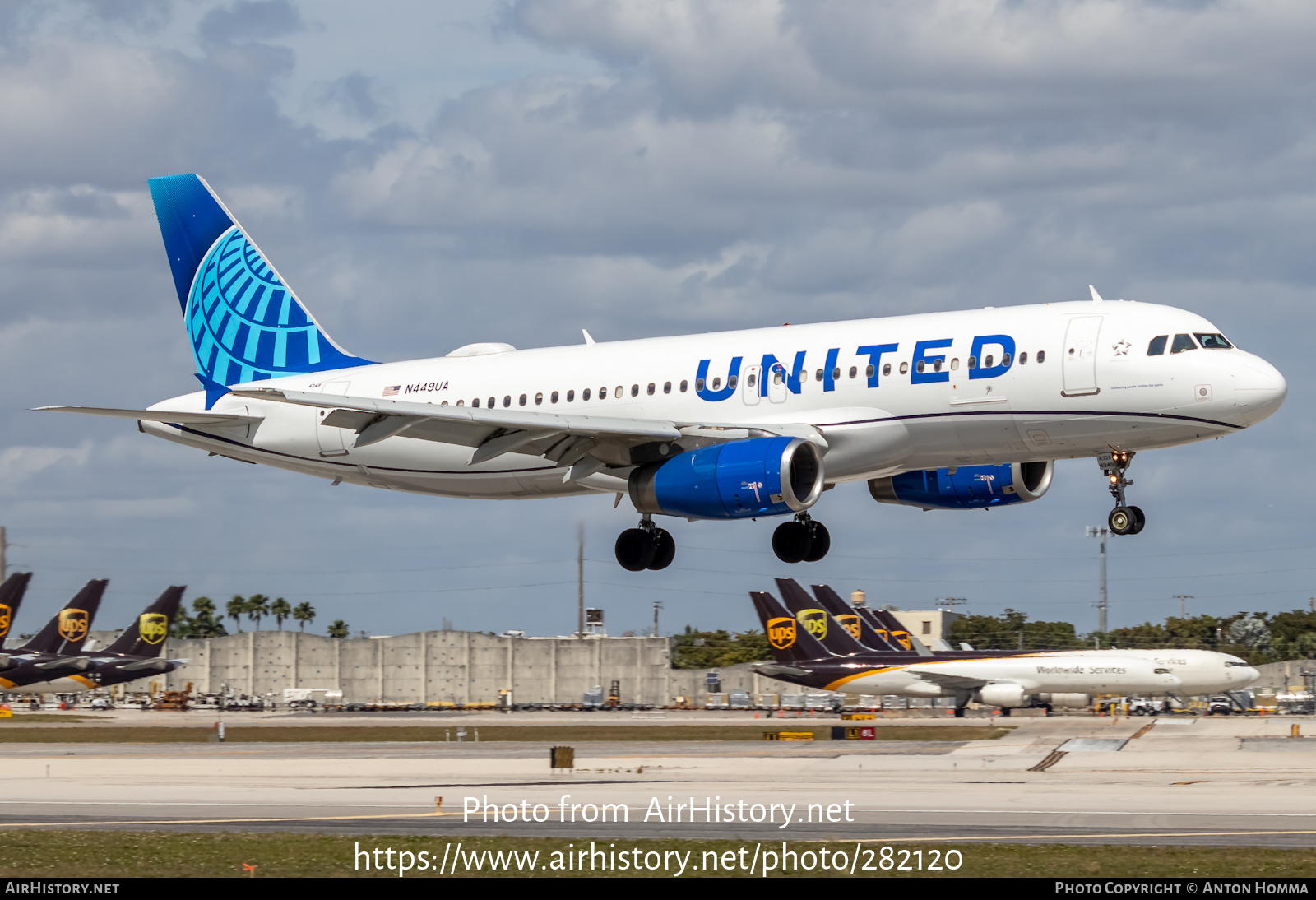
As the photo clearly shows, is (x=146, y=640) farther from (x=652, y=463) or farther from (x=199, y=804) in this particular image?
(x=652, y=463)

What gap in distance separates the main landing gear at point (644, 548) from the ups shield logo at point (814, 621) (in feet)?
187

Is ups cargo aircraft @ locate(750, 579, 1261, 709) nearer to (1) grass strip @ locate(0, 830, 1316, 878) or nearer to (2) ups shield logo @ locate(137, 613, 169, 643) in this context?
(2) ups shield logo @ locate(137, 613, 169, 643)

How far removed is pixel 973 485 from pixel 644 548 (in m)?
9.51

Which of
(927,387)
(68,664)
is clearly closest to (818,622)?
(68,664)

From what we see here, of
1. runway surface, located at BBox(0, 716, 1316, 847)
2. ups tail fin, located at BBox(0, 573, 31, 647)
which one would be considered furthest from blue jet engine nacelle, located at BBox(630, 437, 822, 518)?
ups tail fin, located at BBox(0, 573, 31, 647)

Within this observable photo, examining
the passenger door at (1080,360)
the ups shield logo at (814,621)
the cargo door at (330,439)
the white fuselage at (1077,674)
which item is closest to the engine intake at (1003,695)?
the white fuselage at (1077,674)

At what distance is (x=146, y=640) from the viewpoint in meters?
114

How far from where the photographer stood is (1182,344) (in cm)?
3603

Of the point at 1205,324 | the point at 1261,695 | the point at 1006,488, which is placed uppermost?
the point at 1205,324

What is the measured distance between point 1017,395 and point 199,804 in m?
27.6

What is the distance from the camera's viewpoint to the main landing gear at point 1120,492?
1463 inches

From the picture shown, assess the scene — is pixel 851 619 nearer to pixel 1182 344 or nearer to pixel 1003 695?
pixel 1003 695

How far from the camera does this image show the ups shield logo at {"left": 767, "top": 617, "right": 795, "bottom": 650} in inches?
3954

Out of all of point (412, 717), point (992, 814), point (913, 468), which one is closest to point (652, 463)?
point (913, 468)
